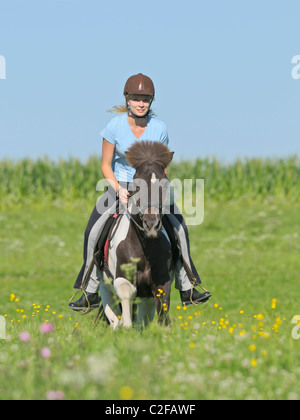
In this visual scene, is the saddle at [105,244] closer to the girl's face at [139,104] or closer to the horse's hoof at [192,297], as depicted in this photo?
the horse's hoof at [192,297]

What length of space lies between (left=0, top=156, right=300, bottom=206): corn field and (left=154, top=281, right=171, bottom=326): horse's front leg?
109ft

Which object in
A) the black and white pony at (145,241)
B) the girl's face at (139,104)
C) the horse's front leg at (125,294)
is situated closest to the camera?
the black and white pony at (145,241)

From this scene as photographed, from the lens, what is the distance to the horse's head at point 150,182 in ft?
23.8

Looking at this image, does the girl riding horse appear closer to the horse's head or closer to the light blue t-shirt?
the light blue t-shirt

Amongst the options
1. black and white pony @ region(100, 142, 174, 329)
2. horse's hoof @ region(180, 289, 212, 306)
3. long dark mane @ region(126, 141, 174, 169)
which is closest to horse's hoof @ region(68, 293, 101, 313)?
black and white pony @ region(100, 142, 174, 329)

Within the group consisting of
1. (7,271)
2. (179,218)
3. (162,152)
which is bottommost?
(7,271)

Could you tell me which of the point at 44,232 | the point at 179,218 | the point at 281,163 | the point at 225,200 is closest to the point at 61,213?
the point at 44,232

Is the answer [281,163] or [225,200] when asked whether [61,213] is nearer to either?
[225,200]

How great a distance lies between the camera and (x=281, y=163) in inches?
1671

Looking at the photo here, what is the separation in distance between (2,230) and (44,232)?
227 cm

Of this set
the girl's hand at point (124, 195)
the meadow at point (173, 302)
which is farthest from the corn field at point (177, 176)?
the girl's hand at point (124, 195)

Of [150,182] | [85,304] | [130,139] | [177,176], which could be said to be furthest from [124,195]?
[177,176]

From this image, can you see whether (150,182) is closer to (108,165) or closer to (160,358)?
(108,165)

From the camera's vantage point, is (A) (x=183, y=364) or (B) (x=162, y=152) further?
(B) (x=162, y=152)
